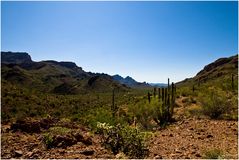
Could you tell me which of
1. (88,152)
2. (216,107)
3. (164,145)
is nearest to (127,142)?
(88,152)

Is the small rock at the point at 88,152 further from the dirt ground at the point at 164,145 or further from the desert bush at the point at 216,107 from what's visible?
the desert bush at the point at 216,107

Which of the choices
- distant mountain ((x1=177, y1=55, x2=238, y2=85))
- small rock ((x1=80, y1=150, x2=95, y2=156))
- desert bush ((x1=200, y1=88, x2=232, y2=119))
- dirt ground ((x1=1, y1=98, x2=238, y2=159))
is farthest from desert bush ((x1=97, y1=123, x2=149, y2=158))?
distant mountain ((x1=177, y1=55, x2=238, y2=85))

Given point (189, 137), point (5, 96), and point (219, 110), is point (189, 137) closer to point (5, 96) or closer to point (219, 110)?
point (219, 110)

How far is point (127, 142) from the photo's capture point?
8914mm

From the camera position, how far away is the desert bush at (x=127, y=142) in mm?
8641

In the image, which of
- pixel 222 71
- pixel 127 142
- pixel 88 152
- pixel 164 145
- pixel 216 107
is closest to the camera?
pixel 88 152

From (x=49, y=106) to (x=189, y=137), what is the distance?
21.9 m

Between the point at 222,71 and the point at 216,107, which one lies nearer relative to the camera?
the point at 216,107

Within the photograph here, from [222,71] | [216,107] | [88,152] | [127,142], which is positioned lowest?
[88,152]

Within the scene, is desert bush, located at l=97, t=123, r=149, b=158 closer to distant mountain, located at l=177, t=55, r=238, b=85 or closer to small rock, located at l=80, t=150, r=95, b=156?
small rock, located at l=80, t=150, r=95, b=156

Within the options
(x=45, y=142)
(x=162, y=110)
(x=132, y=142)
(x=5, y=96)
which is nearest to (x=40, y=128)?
(x=45, y=142)

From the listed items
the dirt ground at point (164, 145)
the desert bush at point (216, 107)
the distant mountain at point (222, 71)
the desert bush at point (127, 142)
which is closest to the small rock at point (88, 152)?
the dirt ground at point (164, 145)

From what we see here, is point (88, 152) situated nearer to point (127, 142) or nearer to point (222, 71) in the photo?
point (127, 142)

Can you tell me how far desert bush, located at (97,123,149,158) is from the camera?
8.64 m
